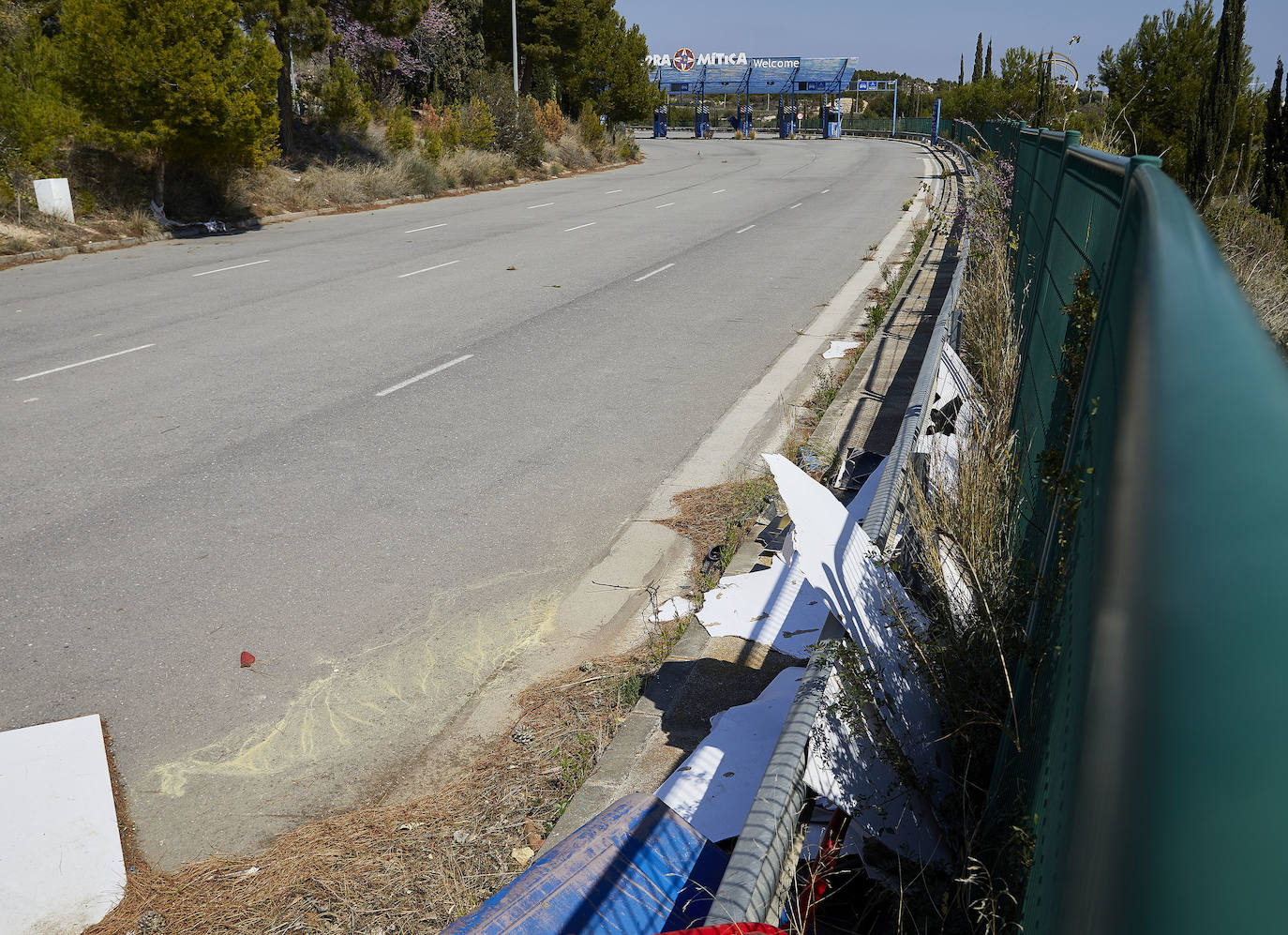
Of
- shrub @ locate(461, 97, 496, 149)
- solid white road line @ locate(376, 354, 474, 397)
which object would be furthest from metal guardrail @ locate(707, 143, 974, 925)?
shrub @ locate(461, 97, 496, 149)

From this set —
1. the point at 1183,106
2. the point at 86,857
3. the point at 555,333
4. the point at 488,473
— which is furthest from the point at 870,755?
the point at 1183,106

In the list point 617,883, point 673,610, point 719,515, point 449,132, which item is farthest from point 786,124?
point 617,883

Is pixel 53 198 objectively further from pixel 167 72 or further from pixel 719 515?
pixel 719 515

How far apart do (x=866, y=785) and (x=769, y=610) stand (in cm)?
208

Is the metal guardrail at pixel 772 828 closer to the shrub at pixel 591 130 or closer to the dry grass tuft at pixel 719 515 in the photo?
the dry grass tuft at pixel 719 515

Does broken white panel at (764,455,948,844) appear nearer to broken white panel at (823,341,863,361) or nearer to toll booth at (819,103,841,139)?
broken white panel at (823,341,863,361)

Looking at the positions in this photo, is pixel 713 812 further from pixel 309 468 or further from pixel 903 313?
pixel 903 313

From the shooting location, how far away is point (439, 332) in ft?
35.6

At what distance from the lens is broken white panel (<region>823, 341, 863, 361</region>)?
32.5 feet

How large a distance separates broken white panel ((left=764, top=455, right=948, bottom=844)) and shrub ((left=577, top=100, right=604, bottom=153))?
41.5 m

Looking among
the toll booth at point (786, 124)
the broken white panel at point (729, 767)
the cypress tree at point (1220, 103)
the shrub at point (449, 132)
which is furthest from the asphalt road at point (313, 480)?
the toll booth at point (786, 124)

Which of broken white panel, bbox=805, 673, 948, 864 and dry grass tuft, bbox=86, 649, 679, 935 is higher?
broken white panel, bbox=805, 673, 948, 864

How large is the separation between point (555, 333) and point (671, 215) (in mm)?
12581

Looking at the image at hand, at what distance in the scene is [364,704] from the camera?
171 inches
